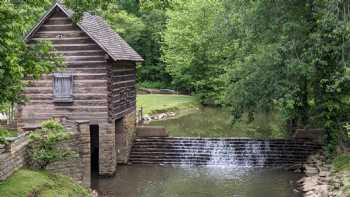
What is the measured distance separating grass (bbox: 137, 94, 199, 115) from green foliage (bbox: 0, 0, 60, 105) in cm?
2648

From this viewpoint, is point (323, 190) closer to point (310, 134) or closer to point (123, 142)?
point (310, 134)

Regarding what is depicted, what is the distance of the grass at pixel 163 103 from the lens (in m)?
39.6

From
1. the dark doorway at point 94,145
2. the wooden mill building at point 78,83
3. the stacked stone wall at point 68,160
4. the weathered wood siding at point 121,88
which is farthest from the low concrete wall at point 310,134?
the stacked stone wall at point 68,160

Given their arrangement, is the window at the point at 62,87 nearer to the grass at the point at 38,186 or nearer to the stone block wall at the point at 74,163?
the stone block wall at the point at 74,163

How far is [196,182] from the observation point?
2130 cm

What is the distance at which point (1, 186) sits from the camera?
499 inches

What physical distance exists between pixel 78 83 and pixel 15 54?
1281 centimetres

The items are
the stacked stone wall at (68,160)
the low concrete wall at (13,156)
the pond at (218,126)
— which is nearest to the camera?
the low concrete wall at (13,156)

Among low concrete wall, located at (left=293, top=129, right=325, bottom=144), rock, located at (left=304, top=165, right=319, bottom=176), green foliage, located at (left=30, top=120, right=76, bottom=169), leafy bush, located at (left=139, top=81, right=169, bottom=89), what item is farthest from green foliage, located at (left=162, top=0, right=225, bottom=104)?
green foliage, located at (left=30, top=120, right=76, bottom=169)

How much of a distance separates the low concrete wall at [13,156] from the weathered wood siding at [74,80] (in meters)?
6.61

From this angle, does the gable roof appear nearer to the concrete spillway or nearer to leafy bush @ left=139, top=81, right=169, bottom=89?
the concrete spillway

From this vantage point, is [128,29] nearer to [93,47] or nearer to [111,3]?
[93,47]

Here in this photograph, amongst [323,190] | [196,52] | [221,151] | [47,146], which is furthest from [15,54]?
[196,52]

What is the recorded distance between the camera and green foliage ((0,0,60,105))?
363 inches
